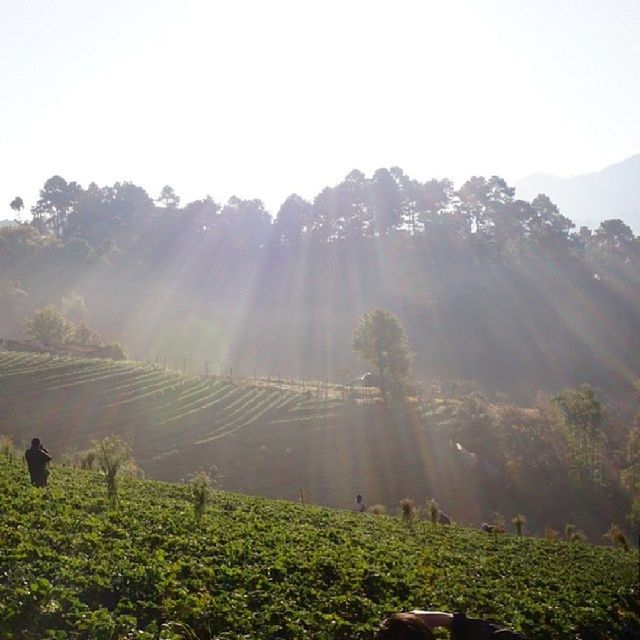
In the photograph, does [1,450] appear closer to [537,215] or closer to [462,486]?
[462,486]

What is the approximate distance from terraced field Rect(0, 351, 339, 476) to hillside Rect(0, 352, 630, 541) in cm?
12

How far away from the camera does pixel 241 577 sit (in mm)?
11086

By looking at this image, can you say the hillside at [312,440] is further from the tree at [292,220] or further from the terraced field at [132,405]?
the tree at [292,220]

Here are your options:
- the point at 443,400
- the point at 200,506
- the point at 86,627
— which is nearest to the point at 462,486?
the point at 443,400

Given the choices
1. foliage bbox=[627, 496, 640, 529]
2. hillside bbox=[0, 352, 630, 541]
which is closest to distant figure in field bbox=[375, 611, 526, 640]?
foliage bbox=[627, 496, 640, 529]

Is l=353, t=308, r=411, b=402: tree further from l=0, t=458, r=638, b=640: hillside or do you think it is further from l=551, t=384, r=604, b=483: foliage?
l=0, t=458, r=638, b=640: hillside

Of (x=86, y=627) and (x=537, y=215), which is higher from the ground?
(x=537, y=215)

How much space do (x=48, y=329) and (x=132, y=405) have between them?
2599 centimetres

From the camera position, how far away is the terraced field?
159 feet

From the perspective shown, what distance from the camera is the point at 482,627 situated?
8922mm

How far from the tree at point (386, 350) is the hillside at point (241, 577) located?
4097 centimetres

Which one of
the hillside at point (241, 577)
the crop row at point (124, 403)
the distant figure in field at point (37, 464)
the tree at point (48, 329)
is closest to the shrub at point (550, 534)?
the hillside at point (241, 577)

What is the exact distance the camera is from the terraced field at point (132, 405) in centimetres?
4838

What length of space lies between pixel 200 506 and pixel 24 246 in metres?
108
